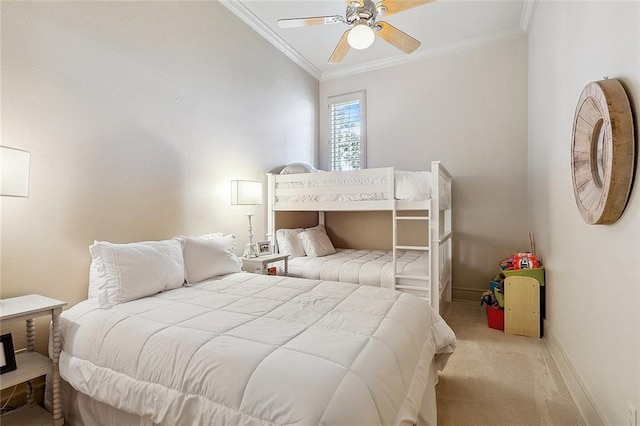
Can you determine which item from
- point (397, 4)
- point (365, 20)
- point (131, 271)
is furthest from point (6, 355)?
point (397, 4)

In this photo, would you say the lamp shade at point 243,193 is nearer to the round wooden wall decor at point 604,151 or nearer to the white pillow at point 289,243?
the white pillow at point 289,243

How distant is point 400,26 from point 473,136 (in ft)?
5.26

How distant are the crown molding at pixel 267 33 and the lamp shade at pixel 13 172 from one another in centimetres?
245

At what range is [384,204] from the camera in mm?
3033

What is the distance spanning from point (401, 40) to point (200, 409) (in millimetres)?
2742

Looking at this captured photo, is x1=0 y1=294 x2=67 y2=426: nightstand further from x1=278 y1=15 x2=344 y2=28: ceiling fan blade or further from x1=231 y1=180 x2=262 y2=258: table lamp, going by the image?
x1=278 y1=15 x2=344 y2=28: ceiling fan blade

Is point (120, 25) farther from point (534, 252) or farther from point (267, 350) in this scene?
point (534, 252)

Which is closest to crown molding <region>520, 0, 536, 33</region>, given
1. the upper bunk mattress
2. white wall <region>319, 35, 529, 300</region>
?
white wall <region>319, 35, 529, 300</region>

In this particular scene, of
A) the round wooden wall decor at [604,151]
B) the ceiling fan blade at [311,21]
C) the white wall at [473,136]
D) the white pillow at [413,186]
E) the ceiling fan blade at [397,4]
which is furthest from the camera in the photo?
the white wall at [473,136]

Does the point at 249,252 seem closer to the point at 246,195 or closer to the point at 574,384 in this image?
the point at 246,195

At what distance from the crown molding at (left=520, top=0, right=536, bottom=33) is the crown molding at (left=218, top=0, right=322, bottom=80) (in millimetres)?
2607

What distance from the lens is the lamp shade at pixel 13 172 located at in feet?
4.41

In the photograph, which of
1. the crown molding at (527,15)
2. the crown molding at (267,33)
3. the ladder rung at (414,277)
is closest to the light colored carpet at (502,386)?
the ladder rung at (414,277)

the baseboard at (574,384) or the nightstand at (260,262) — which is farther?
the nightstand at (260,262)
